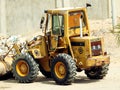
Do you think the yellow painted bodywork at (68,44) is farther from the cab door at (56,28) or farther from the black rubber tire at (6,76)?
the black rubber tire at (6,76)

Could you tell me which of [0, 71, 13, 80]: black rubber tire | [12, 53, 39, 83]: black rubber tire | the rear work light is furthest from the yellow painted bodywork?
[0, 71, 13, 80]: black rubber tire

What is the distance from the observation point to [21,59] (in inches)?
619

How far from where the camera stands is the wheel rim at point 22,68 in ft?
51.7

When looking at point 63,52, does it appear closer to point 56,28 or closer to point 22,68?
point 56,28

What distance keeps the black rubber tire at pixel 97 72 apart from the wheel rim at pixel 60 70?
3.79 feet

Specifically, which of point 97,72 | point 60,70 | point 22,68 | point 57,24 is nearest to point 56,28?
point 57,24

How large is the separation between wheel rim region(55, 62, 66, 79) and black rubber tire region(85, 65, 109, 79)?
115 centimetres

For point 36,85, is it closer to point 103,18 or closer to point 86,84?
point 86,84

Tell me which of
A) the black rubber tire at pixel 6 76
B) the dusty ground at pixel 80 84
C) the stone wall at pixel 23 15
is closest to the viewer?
the dusty ground at pixel 80 84

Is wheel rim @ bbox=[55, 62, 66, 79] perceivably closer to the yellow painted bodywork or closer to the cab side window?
the yellow painted bodywork

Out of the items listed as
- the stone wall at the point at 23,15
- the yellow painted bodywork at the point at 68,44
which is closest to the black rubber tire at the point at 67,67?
the yellow painted bodywork at the point at 68,44

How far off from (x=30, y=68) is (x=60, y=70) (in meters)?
0.93

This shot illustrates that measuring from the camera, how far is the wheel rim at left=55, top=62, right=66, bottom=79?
1513cm

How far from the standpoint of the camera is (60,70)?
50.0ft
